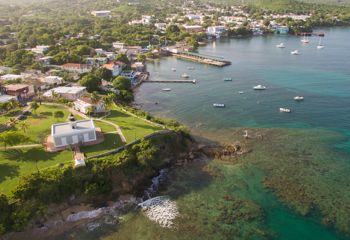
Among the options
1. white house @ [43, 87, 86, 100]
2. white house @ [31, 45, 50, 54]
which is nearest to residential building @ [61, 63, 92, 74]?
white house @ [43, 87, 86, 100]

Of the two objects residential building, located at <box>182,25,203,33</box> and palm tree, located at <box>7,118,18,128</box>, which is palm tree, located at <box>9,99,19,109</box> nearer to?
palm tree, located at <box>7,118,18,128</box>

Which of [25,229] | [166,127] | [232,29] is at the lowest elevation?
[25,229]

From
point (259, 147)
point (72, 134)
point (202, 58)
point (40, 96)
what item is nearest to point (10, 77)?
point (40, 96)

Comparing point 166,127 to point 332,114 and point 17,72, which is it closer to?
point 332,114

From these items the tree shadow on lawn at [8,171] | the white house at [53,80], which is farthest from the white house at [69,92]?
the tree shadow on lawn at [8,171]

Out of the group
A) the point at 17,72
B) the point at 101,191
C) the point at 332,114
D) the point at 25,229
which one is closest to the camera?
the point at 25,229

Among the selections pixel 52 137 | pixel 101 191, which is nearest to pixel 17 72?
pixel 52 137

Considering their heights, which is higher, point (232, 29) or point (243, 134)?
point (232, 29)
